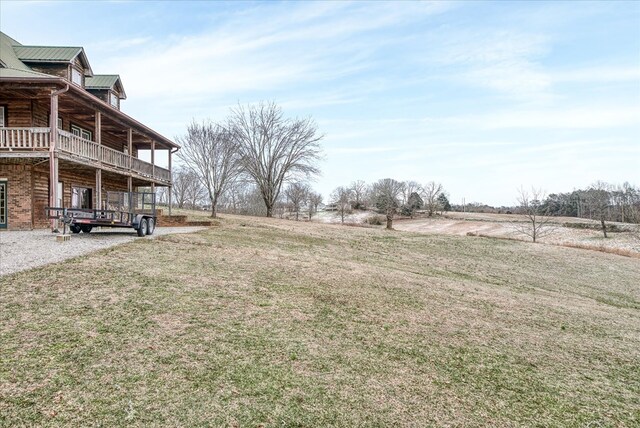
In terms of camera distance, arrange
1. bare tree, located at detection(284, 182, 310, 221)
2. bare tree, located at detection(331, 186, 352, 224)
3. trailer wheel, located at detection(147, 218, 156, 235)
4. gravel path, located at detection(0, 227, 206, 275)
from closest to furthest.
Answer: gravel path, located at detection(0, 227, 206, 275) → trailer wheel, located at detection(147, 218, 156, 235) → bare tree, located at detection(284, 182, 310, 221) → bare tree, located at detection(331, 186, 352, 224)

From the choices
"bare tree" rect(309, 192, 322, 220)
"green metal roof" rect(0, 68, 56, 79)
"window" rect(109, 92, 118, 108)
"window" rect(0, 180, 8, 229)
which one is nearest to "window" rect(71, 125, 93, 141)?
"window" rect(109, 92, 118, 108)

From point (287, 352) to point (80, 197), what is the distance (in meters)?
20.3

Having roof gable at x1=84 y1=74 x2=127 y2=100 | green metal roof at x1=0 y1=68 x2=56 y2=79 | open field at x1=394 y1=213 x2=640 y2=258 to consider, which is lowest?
open field at x1=394 y1=213 x2=640 y2=258

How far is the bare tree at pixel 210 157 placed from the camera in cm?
2848

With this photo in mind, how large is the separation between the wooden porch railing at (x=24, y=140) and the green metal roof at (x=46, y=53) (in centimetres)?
619

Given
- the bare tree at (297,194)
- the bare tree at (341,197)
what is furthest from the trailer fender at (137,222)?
the bare tree at (341,197)

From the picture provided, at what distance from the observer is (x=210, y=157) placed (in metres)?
28.5

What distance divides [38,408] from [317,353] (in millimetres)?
2571

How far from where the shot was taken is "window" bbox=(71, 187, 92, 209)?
19.2m

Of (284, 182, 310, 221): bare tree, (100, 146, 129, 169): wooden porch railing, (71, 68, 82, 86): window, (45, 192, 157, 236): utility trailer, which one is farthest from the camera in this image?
(284, 182, 310, 221): bare tree

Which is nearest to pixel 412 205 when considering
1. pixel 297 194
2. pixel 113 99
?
pixel 297 194

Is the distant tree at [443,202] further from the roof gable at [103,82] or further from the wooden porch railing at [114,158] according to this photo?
the wooden porch railing at [114,158]

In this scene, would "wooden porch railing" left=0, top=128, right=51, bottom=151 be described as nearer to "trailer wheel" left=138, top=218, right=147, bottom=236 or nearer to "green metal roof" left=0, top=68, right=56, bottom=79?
"green metal roof" left=0, top=68, right=56, bottom=79

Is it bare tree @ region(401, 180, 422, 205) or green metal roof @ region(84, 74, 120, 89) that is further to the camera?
bare tree @ region(401, 180, 422, 205)
